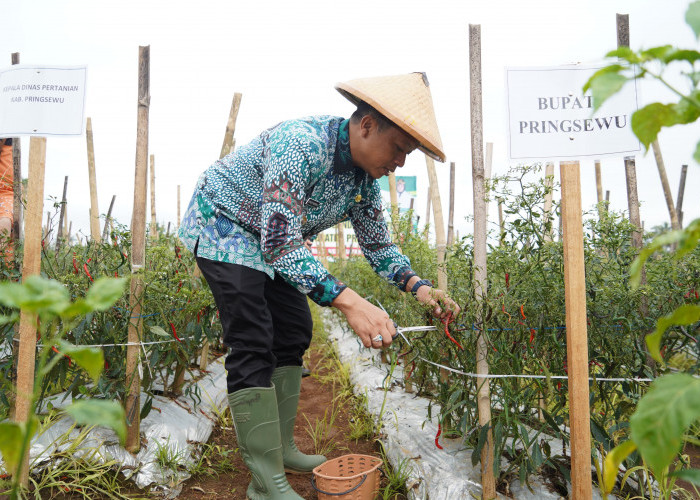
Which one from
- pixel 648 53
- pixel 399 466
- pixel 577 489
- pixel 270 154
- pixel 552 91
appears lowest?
pixel 399 466

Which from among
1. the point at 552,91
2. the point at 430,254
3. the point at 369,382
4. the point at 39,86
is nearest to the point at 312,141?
the point at 552,91

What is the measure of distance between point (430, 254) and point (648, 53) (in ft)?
10.5

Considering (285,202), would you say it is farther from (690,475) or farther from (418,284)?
(690,475)

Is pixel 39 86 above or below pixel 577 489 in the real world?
above

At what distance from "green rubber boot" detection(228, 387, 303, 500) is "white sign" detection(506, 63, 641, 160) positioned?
3.88ft

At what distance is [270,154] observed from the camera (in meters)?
1.73

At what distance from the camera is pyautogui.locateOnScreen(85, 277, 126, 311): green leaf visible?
0.51 metres

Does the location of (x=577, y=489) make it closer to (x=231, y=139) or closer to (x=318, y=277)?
(x=318, y=277)

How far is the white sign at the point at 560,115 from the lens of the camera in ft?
4.85

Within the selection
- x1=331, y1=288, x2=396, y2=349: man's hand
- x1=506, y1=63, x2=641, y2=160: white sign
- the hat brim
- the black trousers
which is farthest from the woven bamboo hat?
the black trousers

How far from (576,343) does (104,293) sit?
4.21ft

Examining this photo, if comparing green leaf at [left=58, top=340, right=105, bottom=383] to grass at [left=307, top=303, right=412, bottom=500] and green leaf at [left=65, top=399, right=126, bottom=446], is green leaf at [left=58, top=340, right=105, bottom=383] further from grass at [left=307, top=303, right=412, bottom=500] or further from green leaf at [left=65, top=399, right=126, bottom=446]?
grass at [left=307, top=303, right=412, bottom=500]

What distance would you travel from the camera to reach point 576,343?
1.45 metres

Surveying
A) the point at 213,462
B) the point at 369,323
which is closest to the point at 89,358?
the point at 369,323
